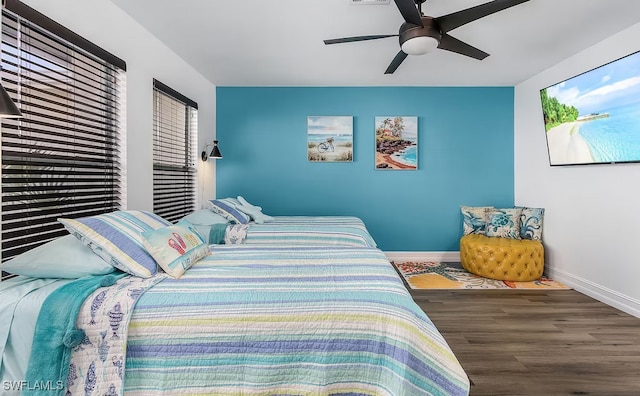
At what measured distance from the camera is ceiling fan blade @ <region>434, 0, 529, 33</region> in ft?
6.12

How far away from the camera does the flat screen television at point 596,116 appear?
110 inches

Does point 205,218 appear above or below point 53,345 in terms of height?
above

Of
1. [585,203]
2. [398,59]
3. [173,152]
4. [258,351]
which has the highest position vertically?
[398,59]

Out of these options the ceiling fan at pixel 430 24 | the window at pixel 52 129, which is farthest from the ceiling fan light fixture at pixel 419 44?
the window at pixel 52 129

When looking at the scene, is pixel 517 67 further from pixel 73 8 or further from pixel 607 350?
pixel 73 8

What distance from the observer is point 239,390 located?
123 centimetres

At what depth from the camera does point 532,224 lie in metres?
4.02

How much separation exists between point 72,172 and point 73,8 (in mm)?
1079

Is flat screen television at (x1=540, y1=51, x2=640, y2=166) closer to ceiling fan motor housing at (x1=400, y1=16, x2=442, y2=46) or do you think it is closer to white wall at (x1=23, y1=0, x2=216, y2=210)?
ceiling fan motor housing at (x1=400, y1=16, x2=442, y2=46)

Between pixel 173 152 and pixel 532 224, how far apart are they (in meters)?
4.46

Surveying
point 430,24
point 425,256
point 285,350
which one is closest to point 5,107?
point 285,350

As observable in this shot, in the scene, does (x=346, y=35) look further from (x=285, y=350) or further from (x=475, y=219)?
(x=475, y=219)

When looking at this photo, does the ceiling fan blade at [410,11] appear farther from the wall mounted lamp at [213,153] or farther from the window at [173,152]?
the wall mounted lamp at [213,153]

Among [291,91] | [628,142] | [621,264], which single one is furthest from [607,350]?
[291,91]
